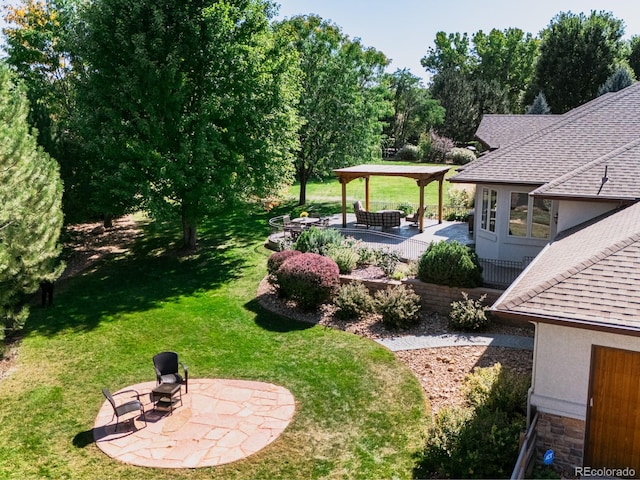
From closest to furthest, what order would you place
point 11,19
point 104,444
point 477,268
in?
1. point 104,444
2. point 477,268
3. point 11,19

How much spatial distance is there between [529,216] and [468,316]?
4.94 metres

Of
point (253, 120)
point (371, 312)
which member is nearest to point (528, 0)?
point (253, 120)

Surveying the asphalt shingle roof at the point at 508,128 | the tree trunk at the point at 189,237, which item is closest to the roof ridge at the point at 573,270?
the asphalt shingle roof at the point at 508,128

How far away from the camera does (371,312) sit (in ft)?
50.3

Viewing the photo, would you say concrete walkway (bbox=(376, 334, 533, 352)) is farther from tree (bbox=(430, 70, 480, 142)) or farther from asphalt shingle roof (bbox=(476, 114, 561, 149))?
tree (bbox=(430, 70, 480, 142))

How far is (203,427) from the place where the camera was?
972cm

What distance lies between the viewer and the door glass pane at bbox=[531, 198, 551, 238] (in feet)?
53.6

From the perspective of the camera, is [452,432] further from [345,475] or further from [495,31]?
[495,31]

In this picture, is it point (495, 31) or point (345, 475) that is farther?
point (495, 31)

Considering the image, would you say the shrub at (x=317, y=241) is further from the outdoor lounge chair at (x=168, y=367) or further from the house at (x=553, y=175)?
the outdoor lounge chair at (x=168, y=367)

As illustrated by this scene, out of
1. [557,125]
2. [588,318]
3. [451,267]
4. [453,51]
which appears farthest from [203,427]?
[453,51]

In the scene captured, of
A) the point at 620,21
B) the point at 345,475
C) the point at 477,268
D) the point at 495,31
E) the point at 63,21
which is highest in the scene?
the point at 495,31

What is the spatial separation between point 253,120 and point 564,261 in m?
13.7

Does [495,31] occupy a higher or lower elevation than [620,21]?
Answer: higher
